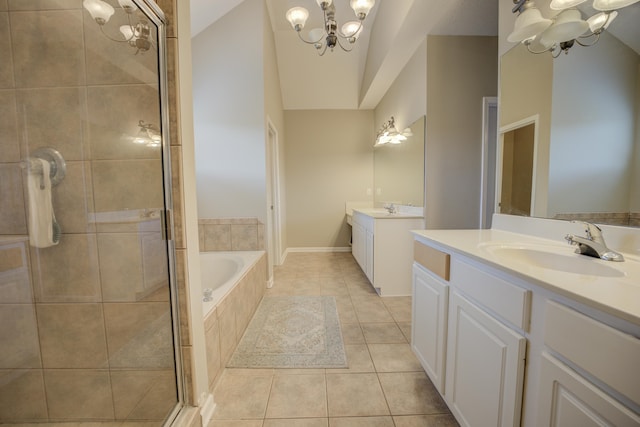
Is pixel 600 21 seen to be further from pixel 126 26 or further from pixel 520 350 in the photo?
pixel 126 26

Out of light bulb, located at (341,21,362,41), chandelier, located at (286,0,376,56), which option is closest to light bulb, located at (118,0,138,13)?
chandelier, located at (286,0,376,56)

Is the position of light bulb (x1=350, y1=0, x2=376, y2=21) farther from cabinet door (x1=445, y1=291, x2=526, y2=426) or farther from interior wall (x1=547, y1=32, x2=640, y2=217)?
cabinet door (x1=445, y1=291, x2=526, y2=426)

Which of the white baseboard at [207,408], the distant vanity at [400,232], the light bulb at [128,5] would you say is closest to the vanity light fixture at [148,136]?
the light bulb at [128,5]

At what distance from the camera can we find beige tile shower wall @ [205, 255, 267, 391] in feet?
4.42

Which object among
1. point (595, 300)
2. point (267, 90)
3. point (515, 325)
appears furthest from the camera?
point (267, 90)

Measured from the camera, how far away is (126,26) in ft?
3.34

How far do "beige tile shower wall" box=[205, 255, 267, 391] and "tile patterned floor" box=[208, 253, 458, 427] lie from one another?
0.13 meters

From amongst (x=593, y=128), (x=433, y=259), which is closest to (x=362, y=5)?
(x=593, y=128)

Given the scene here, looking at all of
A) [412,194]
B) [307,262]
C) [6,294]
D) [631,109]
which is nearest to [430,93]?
[412,194]

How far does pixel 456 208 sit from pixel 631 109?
1.59 metres

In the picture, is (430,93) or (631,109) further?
(430,93)

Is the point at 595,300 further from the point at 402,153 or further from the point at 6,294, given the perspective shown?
the point at 402,153

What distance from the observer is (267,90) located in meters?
2.90

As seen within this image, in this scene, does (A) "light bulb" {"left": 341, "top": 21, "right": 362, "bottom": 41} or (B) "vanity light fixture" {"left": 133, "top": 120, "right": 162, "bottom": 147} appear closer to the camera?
(B) "vanity light fixture" {"left": 133, "top": 120, "right": 162, "bottom": 147}
